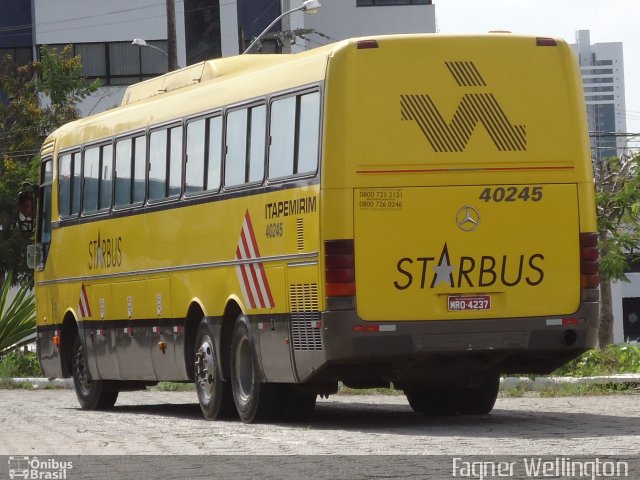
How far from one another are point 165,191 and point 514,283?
4.84 metres

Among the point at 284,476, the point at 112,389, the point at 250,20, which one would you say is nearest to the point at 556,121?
the point at 284,476

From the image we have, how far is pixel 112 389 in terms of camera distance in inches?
834

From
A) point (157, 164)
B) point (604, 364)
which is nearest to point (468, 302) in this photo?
point (157, 164)

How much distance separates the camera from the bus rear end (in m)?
15.0

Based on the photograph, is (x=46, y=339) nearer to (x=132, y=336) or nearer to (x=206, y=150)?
(x=132, y=336)

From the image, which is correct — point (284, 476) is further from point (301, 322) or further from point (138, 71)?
point (138, 71)

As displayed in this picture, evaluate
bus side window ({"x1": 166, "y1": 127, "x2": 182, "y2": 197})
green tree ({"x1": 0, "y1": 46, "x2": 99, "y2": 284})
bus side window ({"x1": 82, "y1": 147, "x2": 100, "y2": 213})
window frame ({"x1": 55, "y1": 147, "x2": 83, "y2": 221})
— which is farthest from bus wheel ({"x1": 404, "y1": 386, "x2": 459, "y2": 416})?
green tree ({"x1": 0, "y1": 46, "x2": 99, "y2": 284})

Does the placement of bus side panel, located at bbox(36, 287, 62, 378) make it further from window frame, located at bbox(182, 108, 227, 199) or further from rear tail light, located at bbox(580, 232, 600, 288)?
rear tail light, located at bbox(580, 232, 600, 288)

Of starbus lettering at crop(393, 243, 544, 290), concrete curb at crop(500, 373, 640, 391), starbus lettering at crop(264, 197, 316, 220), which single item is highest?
starbus lettering at crop(264, 197, 316, 220)

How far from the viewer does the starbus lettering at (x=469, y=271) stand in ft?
49.4

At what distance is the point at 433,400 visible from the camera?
17.8 meters

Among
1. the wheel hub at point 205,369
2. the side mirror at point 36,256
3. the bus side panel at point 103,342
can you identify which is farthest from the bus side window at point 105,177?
the wheel hub at point 205,369

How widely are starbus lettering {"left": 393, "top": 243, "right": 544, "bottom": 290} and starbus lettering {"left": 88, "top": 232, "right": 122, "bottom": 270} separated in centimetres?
575

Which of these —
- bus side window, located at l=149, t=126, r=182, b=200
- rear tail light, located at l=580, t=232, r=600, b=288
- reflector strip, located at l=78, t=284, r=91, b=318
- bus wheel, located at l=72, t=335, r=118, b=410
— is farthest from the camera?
bus wheel, located at l=72, t=335, r=118, b=410
